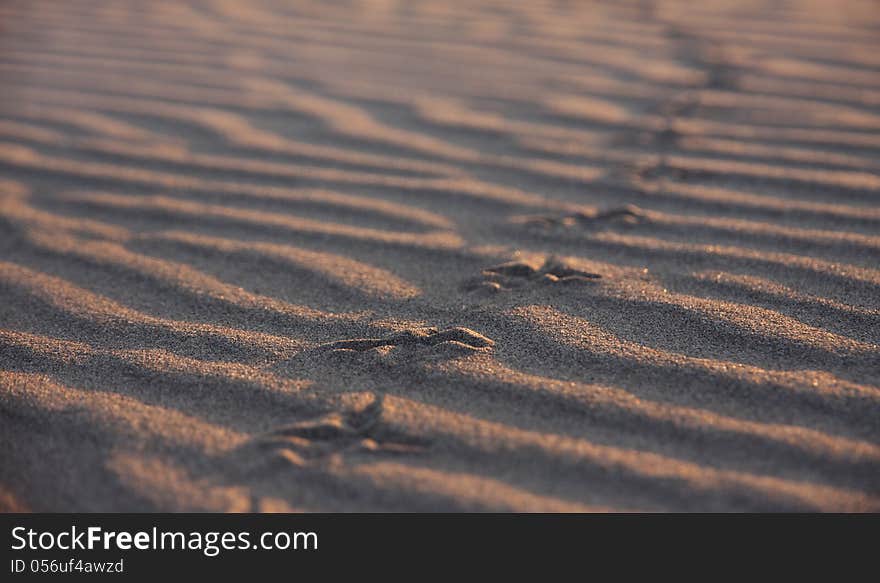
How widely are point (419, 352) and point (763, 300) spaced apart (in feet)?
2.32

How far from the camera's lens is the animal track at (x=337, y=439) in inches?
42.9

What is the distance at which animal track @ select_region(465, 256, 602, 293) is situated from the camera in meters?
1.54

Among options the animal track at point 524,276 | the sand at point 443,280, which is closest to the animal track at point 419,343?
the sand at point 443,280

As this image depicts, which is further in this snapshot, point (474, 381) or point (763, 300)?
point (763, 300)

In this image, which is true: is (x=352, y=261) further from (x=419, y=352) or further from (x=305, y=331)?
(x=419, y=352)

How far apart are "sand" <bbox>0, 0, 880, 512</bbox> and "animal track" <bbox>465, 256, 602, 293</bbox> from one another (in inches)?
0.4

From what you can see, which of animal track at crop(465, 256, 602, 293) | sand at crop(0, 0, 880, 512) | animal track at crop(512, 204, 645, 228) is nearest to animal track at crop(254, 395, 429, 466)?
sand at crop(0, 0, 880, 512)

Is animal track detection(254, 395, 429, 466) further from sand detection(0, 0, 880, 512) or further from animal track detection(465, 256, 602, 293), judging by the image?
animal track detection(465, 256, 602, 293)

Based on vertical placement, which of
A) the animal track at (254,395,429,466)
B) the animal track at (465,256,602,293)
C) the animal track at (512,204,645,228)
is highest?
the animal track at (512,204,645,228)

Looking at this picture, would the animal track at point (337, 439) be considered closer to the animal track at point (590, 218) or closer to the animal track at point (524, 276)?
the animal track at point (524, 276)

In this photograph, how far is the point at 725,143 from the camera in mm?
2232

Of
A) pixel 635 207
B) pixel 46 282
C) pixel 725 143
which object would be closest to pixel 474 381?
pixel 635 207

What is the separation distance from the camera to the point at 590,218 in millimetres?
1838

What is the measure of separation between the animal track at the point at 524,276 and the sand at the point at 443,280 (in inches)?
0.4
